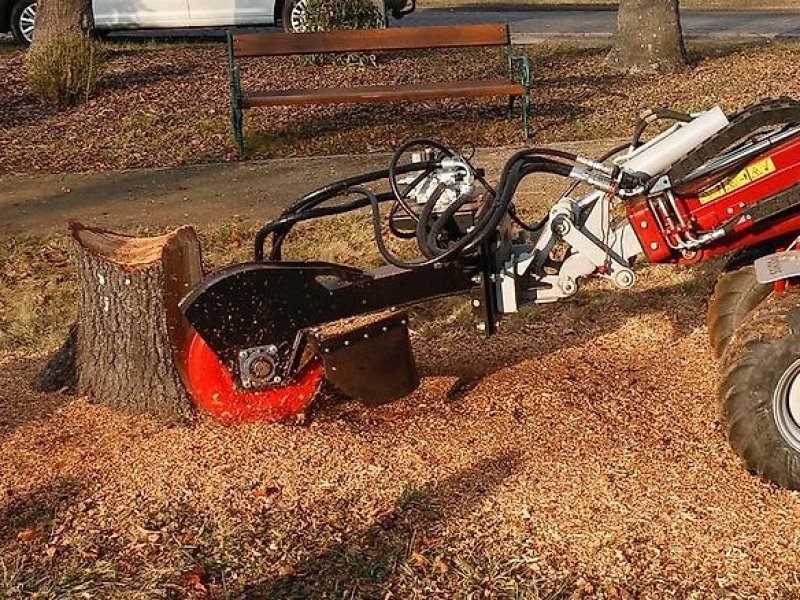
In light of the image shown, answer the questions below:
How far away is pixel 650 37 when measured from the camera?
13.0 metres

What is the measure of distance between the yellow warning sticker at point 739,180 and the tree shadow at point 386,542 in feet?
4.00

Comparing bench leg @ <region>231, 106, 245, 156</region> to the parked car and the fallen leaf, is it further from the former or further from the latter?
the parked car

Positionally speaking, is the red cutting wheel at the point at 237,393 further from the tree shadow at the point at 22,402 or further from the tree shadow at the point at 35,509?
the tree shadow at the point at 22,402

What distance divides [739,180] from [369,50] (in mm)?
6915

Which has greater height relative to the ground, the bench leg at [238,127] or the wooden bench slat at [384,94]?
the wooden bench slat at [384,94]

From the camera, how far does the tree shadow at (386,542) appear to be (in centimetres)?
391

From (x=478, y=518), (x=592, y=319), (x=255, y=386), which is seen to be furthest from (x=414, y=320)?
(x=478, y=518)

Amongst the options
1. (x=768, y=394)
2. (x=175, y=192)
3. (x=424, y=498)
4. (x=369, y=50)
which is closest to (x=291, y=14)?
(x=369, y=50)

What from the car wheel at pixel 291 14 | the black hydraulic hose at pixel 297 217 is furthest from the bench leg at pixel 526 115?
the car wheel at pixel 291 14

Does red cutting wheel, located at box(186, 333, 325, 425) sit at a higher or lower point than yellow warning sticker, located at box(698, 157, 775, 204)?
lower

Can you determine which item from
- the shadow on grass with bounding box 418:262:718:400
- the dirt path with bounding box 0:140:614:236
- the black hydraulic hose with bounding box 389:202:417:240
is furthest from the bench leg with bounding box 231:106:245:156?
the black hydraulic hose with bounding box 389:202:417:240

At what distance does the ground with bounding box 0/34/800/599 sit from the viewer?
3.95 meters

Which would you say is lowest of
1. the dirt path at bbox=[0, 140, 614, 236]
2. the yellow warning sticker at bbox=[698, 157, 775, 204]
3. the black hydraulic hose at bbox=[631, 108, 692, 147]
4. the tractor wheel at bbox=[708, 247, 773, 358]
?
the dirt path at bbox=[0, 140, 614, 236]

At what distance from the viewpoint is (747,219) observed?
4430mm
